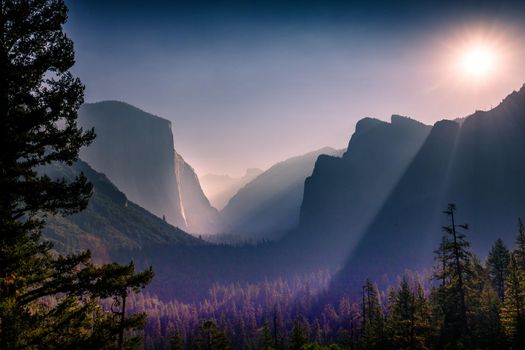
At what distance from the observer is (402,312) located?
45.8 m

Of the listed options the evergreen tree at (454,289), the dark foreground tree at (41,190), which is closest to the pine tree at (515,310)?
the evergreen tree at (454,289)

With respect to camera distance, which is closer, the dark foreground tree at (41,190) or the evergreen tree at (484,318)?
the dark foreground tree at (41,190)

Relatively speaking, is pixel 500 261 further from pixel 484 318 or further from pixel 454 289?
pixel 454 289

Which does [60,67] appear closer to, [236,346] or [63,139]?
[63,139]

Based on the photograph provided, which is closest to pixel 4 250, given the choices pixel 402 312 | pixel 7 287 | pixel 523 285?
pixel 7 287

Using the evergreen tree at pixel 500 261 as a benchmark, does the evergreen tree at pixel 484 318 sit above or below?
below

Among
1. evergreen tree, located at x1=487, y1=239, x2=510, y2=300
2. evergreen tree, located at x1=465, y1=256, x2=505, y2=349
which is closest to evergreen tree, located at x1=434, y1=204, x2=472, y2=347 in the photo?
evergreen tree, located at x1=465, y1=256, x2=505, y2=349

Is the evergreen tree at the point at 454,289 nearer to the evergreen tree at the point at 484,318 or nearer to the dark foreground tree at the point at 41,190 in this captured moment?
the evergreen tree at the point at 484,318

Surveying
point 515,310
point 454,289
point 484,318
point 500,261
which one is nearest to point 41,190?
point 454,289

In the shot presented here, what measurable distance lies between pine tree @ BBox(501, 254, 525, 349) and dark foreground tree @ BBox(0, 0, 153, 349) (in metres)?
36.5

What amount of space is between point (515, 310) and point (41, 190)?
144 ft

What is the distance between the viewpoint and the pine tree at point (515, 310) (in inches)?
1459

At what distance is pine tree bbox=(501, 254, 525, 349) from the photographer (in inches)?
1459

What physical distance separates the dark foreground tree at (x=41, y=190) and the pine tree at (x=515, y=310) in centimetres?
3654
